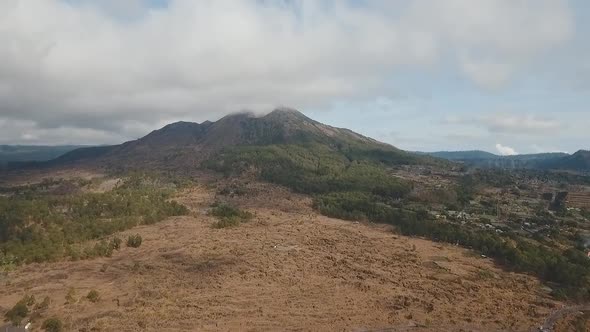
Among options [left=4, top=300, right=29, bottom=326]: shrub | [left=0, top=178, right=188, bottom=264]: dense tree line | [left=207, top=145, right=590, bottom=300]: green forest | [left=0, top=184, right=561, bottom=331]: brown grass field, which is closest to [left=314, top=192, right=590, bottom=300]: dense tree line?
[left=207, top=145, right=590, bottom=300]: green forest

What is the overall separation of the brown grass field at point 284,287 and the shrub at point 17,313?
1376 millimetres

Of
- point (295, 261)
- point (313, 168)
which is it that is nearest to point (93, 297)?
point (295, 261)

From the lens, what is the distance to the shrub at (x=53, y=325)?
34.3 metres

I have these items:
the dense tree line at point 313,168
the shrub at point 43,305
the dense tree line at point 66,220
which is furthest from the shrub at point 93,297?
the dense tree line at point 313,168

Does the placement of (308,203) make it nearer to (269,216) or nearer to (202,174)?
(269,216)

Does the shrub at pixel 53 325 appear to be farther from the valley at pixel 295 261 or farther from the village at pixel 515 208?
the village at pixel 515 208

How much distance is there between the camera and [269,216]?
82.4 metres

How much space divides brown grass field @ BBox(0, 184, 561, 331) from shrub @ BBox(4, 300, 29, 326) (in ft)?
4.51

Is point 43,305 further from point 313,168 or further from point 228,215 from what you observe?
point 313,168

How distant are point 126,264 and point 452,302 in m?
34.9

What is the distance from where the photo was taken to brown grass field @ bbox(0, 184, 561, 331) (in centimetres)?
3672

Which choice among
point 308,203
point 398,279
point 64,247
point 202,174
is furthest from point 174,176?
point 398,279

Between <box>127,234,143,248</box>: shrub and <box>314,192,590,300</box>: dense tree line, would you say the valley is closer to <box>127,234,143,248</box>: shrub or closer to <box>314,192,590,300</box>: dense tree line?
<box>314,192,590,300</box>: dense tree line

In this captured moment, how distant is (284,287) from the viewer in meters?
44.6
